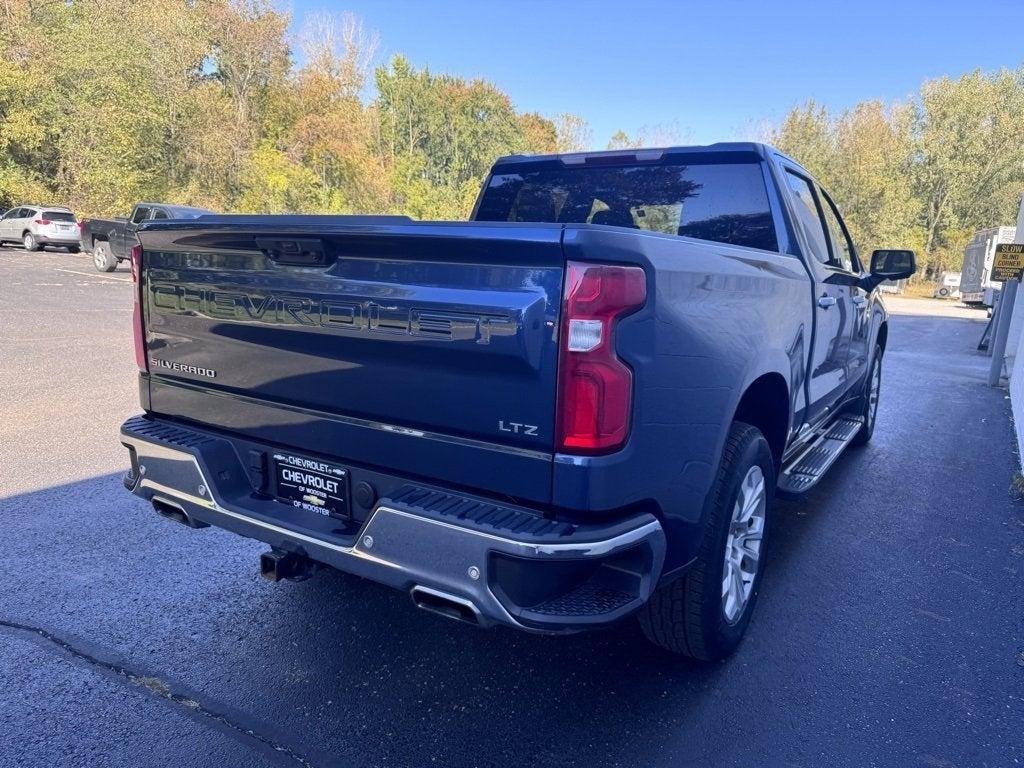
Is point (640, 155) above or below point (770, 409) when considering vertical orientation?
above

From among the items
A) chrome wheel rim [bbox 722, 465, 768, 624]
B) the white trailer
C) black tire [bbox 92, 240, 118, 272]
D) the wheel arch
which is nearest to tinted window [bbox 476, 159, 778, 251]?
the wheel arch

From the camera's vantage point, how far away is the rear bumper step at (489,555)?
198cm

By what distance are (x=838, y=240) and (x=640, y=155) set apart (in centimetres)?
187

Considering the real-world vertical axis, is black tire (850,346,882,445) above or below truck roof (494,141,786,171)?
below

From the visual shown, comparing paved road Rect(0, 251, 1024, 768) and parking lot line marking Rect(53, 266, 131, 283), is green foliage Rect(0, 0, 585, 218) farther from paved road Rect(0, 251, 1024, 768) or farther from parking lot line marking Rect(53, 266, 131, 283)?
paved road Rect(0, 251, 1024, 768)

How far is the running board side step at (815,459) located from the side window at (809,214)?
1.16m

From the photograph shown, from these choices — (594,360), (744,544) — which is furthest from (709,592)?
(594,360)

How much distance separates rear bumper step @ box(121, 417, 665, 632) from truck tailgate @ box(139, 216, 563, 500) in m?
0.13

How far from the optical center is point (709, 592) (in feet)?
8.59

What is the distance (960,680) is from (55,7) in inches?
1574

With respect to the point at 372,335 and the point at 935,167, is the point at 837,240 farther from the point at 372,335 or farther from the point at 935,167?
the point at 935,167

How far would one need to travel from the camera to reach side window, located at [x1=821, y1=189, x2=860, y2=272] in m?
4.53

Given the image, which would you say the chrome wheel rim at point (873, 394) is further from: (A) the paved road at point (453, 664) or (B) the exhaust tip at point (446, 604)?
(B) the exhaust tip at point (446, 604)

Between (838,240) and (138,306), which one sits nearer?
(138,306)
